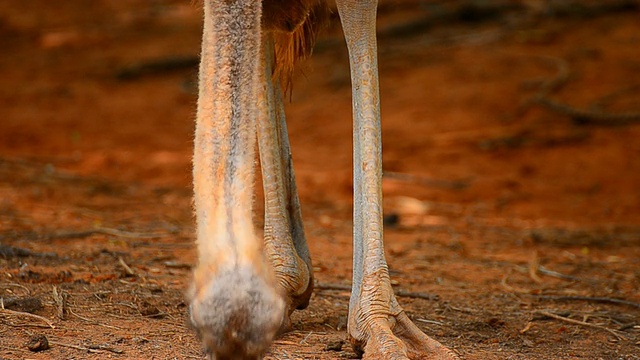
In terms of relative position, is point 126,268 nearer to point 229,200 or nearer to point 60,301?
point 60,301

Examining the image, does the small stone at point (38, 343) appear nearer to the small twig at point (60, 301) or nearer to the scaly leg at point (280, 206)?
the small twig at point (60, 301)

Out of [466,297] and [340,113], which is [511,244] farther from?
[340,113]

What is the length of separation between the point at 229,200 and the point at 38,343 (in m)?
1.29

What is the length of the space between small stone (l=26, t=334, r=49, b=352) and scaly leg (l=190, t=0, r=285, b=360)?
115cm

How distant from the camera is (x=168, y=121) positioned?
11.5 metres

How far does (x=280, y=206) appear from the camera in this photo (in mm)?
4039

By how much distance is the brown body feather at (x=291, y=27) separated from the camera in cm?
420

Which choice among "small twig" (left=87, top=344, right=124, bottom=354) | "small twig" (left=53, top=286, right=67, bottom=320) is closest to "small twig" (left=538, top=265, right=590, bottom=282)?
"small twig" (left=53, top=286, right=67, bottom=320)

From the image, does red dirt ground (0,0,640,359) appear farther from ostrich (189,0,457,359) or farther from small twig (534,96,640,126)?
ostrich (189,0,457,359)

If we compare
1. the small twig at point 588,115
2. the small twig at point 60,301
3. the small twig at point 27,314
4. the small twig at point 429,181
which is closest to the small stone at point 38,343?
the small twig at point 27,314

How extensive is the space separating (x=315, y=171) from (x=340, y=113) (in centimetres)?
223

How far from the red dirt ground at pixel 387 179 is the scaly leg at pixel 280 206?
0.69ft

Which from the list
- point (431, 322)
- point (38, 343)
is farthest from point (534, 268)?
point (38, 343)

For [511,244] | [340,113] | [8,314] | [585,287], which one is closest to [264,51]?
[8,314]
